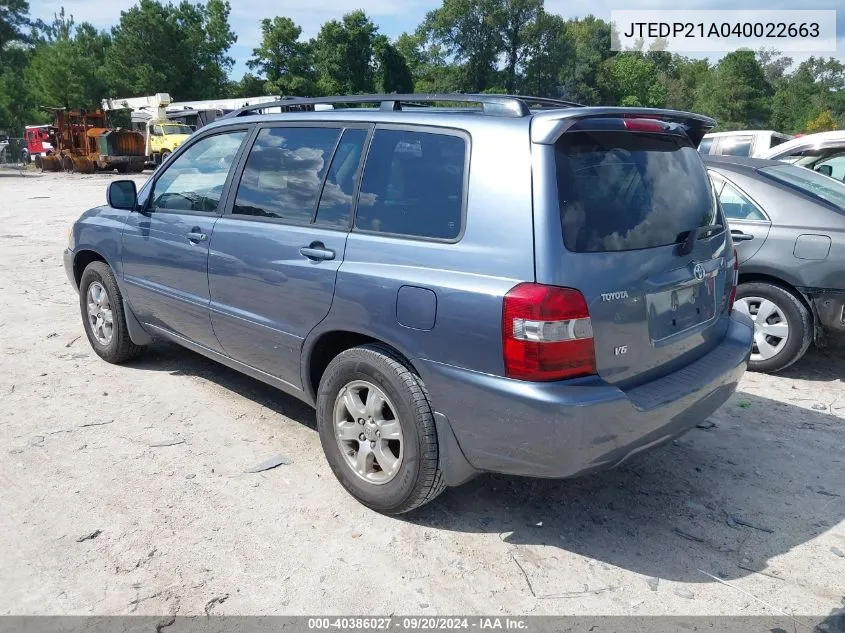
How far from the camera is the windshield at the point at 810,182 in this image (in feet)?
17.9

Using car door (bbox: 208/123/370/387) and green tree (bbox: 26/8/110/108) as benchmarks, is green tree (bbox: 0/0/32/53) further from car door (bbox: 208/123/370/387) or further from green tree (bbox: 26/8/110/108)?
car door (bbox: 208/123/370/387)

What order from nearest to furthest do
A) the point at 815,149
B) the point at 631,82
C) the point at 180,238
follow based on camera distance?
the point at 180,238, the point at 815,149, the point at 631,82

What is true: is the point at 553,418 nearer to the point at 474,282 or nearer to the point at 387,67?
the point at 474,282

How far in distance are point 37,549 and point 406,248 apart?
2116 millimetres

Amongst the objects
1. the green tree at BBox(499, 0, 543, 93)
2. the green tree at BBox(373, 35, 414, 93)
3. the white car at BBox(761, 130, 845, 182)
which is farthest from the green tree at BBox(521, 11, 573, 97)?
the white car at BBox(761, 130, 845, 182)

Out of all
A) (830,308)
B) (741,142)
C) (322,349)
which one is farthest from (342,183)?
(741,142)

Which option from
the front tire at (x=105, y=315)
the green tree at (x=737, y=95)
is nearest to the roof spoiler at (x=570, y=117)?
the front tire at (x=105, y=315)

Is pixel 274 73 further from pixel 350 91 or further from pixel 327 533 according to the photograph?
pixel 327 533

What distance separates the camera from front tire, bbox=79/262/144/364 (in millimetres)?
5152

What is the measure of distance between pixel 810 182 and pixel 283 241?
14.9 feet

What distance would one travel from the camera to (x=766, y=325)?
5395mm

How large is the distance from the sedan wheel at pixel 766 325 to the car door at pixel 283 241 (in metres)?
3.46

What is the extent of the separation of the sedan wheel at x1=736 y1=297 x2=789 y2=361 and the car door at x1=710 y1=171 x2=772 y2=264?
362 mm

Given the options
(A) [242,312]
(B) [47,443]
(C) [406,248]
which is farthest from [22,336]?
(C) [406,248]
